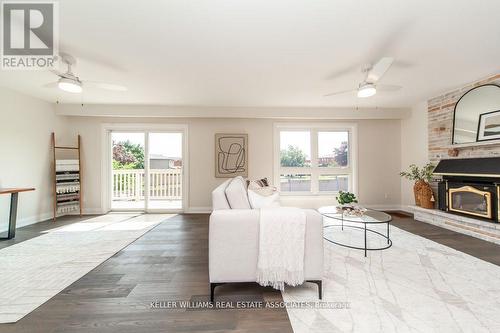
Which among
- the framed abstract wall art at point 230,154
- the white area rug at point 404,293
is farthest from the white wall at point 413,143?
the framed abstract wall art at point 230,154

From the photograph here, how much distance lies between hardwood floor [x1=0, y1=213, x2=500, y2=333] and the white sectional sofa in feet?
0.79

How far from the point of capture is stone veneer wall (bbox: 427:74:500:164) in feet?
11.2

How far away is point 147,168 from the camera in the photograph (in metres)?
4.89

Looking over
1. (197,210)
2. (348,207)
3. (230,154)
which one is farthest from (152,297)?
(230,154)

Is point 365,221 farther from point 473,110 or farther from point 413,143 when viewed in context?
point 413,143

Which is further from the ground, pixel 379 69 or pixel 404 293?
pixel 379 69

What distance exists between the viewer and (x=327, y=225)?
3730 millimetres

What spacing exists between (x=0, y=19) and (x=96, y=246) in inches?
103

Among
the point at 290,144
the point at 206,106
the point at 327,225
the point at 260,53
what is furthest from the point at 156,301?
the point at 290,144

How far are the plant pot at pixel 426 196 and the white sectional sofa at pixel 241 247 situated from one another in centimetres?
358

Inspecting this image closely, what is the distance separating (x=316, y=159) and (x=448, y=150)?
7.86 ft

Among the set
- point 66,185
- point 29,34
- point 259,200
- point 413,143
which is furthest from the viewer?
point 413,143

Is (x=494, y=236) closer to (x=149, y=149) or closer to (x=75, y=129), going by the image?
(x=149, y=149)

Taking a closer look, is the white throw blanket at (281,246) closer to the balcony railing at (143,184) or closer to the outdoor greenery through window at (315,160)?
the outdoor greenery through window at (315,160)
